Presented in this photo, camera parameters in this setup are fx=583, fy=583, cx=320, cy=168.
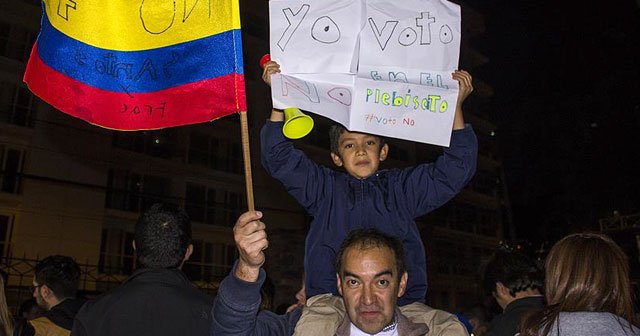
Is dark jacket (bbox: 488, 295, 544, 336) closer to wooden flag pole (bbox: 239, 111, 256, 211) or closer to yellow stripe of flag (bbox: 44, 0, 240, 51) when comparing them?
wooden flag pole (bbox: 239, 111, 256, 211)

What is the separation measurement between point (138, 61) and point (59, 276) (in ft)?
7.49

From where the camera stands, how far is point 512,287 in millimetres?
3928

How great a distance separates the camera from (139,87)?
2.64 meters

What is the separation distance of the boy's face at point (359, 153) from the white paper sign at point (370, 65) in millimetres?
Answer: 224

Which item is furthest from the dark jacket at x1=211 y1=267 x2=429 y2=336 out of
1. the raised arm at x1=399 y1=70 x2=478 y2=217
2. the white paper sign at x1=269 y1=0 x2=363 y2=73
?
the white paper sign at x1=269 y1=0 x2=363 y2=73

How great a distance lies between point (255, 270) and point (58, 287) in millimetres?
2619

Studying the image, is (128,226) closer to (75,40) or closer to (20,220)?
(20,220)

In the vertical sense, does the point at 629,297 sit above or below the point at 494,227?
below

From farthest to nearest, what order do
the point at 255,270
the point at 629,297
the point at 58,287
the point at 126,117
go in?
the point at 58,287
the point at 126,117
the point at 629,297
the point at 255,270

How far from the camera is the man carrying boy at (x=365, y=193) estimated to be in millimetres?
2938

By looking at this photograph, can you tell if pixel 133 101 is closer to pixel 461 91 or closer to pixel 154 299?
pixel 154 299

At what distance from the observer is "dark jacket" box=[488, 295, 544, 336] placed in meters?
3.70

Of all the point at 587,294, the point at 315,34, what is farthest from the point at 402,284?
the point at 315,34

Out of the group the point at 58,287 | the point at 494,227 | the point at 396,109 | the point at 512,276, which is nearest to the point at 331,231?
the point at 396,109
